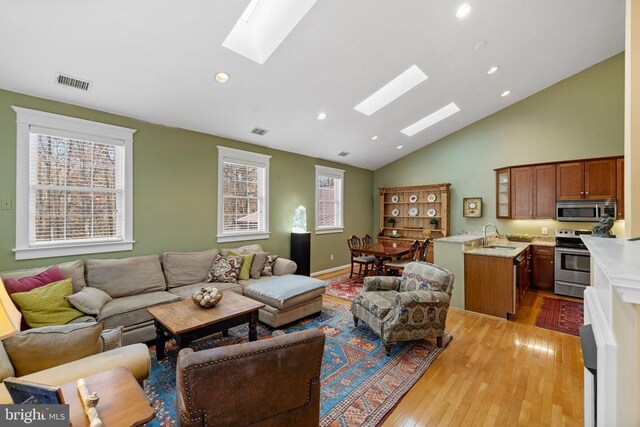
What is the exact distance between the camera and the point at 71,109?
314 centimetres

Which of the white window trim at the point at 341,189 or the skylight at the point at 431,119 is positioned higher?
the skylight at the point at 431,119

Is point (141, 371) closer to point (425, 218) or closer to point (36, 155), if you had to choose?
point (36, 155)

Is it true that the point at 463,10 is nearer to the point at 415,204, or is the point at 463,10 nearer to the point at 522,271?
the point at 522,271

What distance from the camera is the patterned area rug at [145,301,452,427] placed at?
200cm

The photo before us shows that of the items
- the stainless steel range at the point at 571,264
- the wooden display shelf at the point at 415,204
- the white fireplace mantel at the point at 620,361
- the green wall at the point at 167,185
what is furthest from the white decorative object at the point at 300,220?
the white fireplace mantel at the point at 620,361

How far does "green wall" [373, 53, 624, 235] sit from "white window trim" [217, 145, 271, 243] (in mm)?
3944

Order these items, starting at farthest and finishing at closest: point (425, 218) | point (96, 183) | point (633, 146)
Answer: point (425, 218), point (96, 183), point (633, 146)

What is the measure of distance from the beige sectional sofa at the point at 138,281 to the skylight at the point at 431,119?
13.5ft

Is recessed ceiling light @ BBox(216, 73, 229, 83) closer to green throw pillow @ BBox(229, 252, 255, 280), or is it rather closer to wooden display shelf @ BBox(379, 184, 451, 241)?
green throw pillow @ BBox(229, 252, 255, 280)

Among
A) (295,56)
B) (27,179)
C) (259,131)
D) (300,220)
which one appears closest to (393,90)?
(295,56)

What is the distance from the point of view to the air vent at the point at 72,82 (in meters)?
2.75

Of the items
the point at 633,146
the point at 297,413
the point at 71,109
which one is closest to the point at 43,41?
the point at 71,109

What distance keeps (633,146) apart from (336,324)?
3.16 m

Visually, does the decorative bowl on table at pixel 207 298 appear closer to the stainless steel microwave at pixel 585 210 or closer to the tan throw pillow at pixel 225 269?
the tan throw pillow at pixel 225 269
